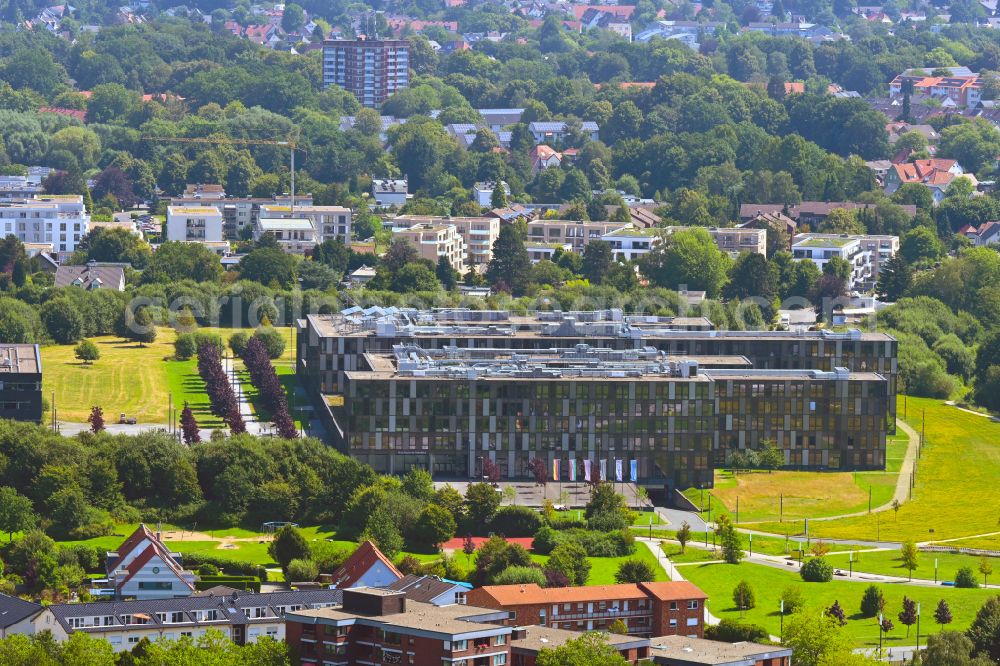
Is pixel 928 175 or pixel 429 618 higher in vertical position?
pixel 928 175

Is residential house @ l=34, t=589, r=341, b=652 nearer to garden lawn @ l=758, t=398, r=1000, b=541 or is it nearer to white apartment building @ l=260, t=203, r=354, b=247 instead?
garden lawn @ l=758, t=398, r=1000, b=541

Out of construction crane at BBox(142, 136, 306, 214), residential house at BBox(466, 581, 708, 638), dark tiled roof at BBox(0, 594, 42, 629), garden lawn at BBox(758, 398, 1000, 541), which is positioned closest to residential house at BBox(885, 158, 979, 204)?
construction crane at BBox(142, 136, 306, 214)

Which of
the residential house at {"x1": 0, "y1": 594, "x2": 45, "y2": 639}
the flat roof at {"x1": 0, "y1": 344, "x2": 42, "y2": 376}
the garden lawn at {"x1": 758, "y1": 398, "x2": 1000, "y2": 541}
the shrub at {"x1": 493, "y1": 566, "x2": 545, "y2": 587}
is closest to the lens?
the residential house at {"x1": 0, "y1": 594, "x2": 45, "y2": 639}

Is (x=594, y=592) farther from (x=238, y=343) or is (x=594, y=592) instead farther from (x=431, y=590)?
(x=238, y=343)

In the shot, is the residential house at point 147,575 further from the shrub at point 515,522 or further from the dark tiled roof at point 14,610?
the shrub at point 515,522

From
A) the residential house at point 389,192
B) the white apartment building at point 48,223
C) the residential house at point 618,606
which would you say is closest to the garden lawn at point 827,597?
the residential house at point 618,606

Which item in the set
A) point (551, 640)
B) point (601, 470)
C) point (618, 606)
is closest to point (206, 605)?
point (551, 640)
